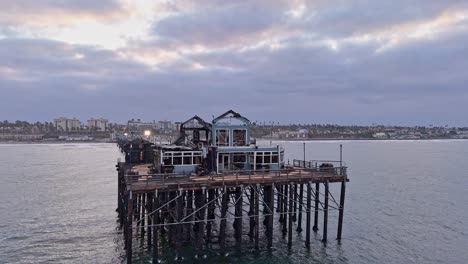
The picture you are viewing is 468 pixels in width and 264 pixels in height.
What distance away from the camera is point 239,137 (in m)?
43.9

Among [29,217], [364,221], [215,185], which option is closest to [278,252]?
[215,185]

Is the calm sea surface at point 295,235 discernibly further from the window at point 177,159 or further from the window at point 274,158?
the window at point 177,159

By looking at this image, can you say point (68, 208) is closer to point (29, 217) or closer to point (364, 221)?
point (29, 217)

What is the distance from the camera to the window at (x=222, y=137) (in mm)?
43125

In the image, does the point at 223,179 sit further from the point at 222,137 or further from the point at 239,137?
the point at 239,137

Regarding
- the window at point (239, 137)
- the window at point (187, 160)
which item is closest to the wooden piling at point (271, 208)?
the window at point (187, 160)

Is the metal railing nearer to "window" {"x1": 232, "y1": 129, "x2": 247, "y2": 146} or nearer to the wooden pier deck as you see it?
the wooden pier deck

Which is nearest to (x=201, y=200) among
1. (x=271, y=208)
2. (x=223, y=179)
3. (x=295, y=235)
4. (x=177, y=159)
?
(x=223, y=179)

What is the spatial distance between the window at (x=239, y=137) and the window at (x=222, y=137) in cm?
80


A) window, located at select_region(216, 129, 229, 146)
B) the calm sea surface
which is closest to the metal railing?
window, located at select_region(216, 129, 229, 146)

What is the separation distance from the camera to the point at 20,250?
3884 cm

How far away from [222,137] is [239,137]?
192 cm

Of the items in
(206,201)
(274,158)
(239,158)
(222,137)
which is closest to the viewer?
(206,201)

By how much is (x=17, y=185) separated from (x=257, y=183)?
6544 centimetres
